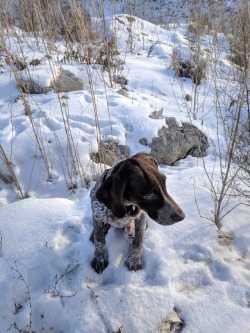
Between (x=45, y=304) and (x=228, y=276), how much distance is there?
3.99ft

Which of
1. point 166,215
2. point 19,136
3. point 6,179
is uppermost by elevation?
point 166,215

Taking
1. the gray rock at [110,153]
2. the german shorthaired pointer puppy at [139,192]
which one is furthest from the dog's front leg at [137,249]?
the gray rock at [110,153]

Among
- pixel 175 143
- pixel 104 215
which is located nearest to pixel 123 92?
pixel 175 143

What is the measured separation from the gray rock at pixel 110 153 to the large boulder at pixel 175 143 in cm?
40

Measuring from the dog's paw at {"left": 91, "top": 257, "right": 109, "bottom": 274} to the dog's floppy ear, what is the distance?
567 millimetres

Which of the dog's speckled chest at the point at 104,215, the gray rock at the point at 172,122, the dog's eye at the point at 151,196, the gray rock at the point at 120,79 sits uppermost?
the dog's eye at the point at 151,196

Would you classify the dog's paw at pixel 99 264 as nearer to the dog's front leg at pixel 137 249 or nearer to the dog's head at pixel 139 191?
the dog's front leg at pixel 137 249

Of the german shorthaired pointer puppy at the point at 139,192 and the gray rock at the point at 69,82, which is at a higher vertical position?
the german shorthaired pointer puppy at the point at 139,192

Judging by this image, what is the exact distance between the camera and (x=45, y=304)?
188 cm

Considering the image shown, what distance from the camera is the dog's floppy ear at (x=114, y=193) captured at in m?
1.64

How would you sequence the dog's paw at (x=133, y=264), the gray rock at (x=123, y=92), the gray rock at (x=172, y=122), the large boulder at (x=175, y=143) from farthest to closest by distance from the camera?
the gray rock at (x=123, y=92) < the gray rock at (x=172, y=122) < the large boulder at (x=175, y=143) < the dog's paw at (x=133, y=264)

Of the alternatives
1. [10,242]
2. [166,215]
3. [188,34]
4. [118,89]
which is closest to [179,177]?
[166,215]

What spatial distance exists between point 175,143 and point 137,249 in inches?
81.6

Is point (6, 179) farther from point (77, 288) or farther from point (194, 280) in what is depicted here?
point (194, 280)
